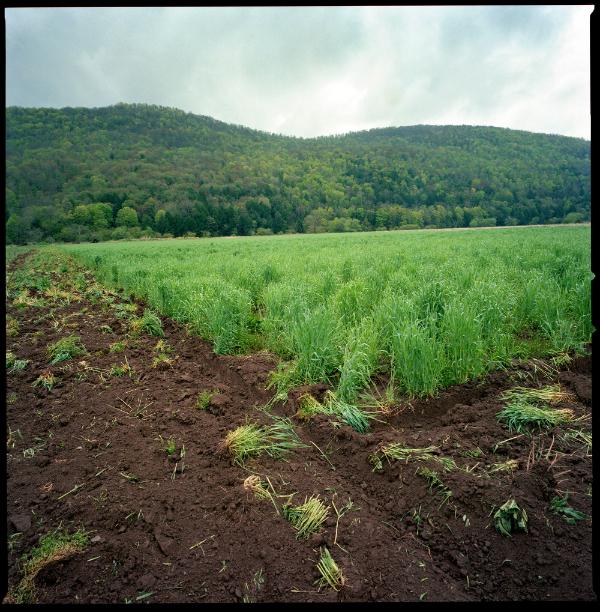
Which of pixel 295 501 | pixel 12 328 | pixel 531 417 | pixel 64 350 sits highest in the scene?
pixel 12 328

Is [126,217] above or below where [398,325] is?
above

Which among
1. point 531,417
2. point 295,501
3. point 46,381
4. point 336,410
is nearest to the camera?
point 295,501

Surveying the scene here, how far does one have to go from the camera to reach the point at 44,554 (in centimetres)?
176

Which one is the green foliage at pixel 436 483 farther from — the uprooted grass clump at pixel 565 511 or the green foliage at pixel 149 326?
the green foliage at pixel 149 326

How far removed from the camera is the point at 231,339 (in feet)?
16.2

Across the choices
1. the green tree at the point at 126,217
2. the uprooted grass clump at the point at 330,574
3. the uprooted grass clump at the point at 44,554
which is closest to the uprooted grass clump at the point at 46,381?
the uprooted grass clump at the point at 44,554

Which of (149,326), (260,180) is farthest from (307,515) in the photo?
(260,180)

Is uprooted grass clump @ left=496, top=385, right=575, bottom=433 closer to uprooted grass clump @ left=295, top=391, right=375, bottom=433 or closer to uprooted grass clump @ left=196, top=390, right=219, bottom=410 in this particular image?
uprooted grass clump @ left=295, top=391, right=375, bottom=433

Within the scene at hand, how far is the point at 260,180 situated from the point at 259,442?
89001mm

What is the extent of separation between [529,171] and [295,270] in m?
67.0

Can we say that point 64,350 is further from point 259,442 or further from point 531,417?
point 531,417

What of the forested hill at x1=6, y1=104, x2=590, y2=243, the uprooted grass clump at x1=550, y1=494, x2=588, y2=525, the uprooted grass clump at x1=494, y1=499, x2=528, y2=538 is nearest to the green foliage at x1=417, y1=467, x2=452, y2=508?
the uprooted grass clump at x1=494, y1=499, x2=528, y2=538

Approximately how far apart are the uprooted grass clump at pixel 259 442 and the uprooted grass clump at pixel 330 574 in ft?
3.03

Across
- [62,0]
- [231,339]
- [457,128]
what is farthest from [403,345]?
[457,128]
